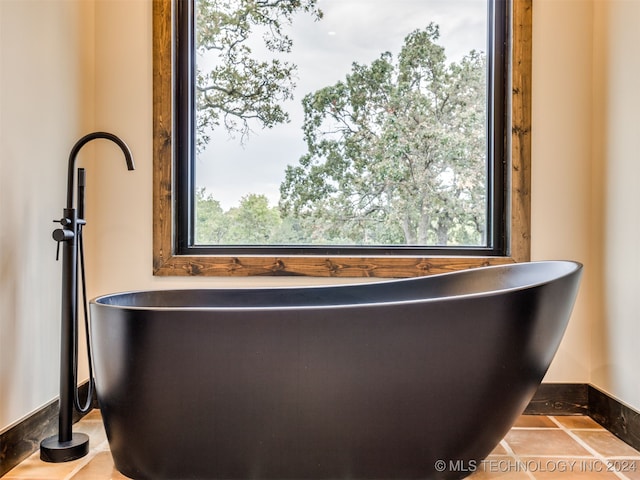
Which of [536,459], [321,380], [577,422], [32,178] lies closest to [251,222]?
[32,178]

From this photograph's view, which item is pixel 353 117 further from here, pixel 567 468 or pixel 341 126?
pixel 567 468

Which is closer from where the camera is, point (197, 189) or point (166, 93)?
point (166, 93)

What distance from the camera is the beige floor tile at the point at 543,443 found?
1.81 m

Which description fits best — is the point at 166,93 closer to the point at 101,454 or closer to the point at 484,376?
the point at 101,454

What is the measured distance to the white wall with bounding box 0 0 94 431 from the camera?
1.66 meters

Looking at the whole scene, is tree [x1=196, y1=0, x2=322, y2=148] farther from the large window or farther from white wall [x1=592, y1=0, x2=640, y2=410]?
white wall [x1=592, y1=0, x2=640, y2=410]

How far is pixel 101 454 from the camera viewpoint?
178cm

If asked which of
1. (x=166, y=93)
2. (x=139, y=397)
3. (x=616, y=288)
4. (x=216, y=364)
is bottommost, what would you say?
(x=139, y=397)

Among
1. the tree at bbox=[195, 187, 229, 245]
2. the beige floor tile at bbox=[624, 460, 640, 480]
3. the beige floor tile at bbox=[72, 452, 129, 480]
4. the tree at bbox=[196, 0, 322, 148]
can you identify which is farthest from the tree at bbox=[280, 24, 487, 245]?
the beige floor tile at bbox=[72, 452, 129, 480]

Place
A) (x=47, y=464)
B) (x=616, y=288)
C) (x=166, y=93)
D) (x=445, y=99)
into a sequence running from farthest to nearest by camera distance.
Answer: (x=445, y=99)
(x=166, y=93)
(x=616, y=288)
(x=47, y=464)

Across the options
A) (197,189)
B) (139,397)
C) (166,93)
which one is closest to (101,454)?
(139,397)

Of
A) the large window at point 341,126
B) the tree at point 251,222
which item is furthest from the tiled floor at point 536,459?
the tree at point 251,222

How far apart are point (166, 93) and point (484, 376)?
5.86ft

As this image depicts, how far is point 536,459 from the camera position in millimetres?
1743
